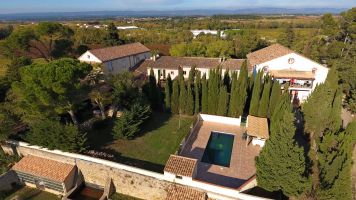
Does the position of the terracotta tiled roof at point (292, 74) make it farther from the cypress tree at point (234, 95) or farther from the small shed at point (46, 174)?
the small shed at point (46, 174)

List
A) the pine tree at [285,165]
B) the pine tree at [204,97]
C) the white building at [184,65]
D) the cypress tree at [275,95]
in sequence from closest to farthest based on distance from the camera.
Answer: the pine tree at [285,165], the cypress tree at [275,95], the pine tree at [204,97], the white building at [184,65]

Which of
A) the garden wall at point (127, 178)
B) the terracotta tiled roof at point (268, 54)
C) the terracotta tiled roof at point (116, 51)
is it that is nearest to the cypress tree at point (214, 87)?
the terracotta tiled roof at point (268, 54)

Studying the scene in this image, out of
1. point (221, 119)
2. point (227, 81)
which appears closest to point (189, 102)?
point (221, 119)

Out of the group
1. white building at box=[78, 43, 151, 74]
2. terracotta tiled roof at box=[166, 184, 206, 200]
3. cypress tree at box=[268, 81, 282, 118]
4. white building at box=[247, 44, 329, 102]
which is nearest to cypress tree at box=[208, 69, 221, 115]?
cypress tree at box=[268, 81, 282, 118]

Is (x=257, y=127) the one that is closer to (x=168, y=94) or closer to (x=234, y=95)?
(x=234, y=95)

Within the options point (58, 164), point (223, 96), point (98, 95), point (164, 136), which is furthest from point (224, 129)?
point (58, 164)

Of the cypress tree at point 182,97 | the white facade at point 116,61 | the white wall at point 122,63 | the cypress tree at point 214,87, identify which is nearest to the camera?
the cypress tree at point 214,87

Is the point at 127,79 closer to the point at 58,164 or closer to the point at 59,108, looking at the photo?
the point at 59,108
